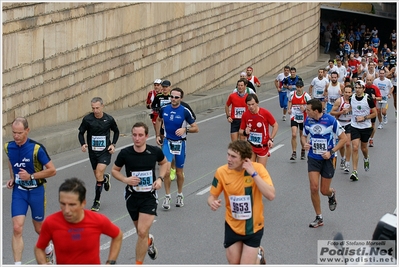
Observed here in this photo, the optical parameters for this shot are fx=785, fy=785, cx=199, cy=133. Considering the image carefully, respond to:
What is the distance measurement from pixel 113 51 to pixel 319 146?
11820 mm

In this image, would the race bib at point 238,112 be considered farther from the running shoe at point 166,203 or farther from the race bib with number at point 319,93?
the race bib with number at point 319,93

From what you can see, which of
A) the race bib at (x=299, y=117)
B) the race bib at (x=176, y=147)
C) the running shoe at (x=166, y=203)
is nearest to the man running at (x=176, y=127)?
the race bib at (x=176, y=147)

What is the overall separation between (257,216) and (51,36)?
12.4 m

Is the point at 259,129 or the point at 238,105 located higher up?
the point at 259,129

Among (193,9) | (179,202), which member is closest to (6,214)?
(179,202)

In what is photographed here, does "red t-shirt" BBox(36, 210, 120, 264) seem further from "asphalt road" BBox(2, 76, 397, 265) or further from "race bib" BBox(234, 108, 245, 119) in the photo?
"race bib" BBox(234, 108, 245, 119)

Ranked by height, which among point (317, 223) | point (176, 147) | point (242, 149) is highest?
point (242, 149)

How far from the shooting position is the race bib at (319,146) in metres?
11.3

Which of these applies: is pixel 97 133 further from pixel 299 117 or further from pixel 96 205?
pixel 299 117

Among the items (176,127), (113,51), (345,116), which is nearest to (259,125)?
(176,127)

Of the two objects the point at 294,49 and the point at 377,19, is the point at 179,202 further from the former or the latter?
the point at 377,19

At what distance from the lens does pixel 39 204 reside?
358 inches

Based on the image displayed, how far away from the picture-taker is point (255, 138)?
13.0 metres

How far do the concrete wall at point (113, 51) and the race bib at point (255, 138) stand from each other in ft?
21.7
